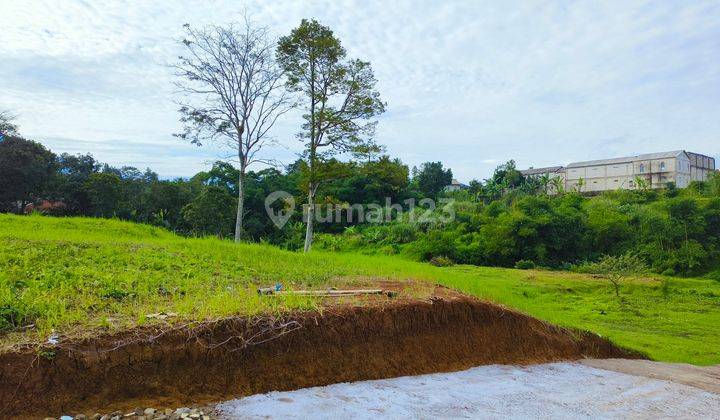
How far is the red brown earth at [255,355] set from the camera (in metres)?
4.18

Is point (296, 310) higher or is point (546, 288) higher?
point (296, 310)

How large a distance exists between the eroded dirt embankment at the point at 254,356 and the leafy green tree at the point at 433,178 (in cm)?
3886

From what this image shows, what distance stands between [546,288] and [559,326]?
32.0 ft

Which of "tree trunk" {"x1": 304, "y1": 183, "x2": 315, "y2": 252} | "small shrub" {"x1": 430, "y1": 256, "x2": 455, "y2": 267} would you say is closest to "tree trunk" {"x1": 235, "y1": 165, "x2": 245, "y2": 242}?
"tree trunk" {"x1": 304, "y1": 183, "x2": 315, "y2": 252}

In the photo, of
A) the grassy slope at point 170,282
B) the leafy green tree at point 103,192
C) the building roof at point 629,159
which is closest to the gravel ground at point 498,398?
the grassy slope at point 170,282

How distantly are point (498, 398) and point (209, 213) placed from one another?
25111mm

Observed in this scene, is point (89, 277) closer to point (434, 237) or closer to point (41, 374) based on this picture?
point (41, 374)

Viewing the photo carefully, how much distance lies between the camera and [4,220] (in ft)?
35.2

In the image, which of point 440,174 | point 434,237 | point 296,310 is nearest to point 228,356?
point 296,310

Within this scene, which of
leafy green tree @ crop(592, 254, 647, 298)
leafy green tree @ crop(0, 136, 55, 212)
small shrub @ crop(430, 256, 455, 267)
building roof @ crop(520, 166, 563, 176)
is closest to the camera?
leafy green tree @ crop(592, 254, 647, 298)

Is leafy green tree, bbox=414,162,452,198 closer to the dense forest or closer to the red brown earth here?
the dense forest
